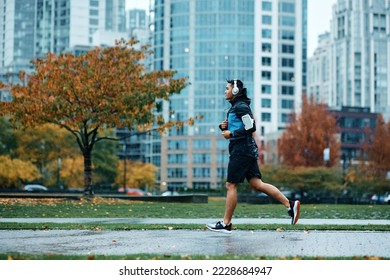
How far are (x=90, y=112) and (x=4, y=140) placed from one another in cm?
2762

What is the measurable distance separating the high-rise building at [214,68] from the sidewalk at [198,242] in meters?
94.1

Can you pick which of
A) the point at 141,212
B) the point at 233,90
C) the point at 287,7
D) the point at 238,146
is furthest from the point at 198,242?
the point at 287,7

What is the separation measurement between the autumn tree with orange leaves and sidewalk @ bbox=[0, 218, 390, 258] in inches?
576

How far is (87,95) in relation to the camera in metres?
23.6

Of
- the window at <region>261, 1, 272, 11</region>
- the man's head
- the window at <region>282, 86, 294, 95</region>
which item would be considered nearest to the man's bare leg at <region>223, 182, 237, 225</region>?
the man's head

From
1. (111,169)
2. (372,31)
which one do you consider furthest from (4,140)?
(372,31)

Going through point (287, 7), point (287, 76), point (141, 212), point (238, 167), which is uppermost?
point (287, 7)

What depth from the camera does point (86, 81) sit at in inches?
942

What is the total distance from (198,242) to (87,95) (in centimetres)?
1631

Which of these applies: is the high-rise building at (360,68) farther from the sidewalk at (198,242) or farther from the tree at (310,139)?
the sidewalk at (198,242)

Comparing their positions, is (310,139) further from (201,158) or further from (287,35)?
(287,35)

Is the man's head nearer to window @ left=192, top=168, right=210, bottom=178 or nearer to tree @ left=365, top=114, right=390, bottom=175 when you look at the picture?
tree @ left=365, top=114, right=390, bottom=175
